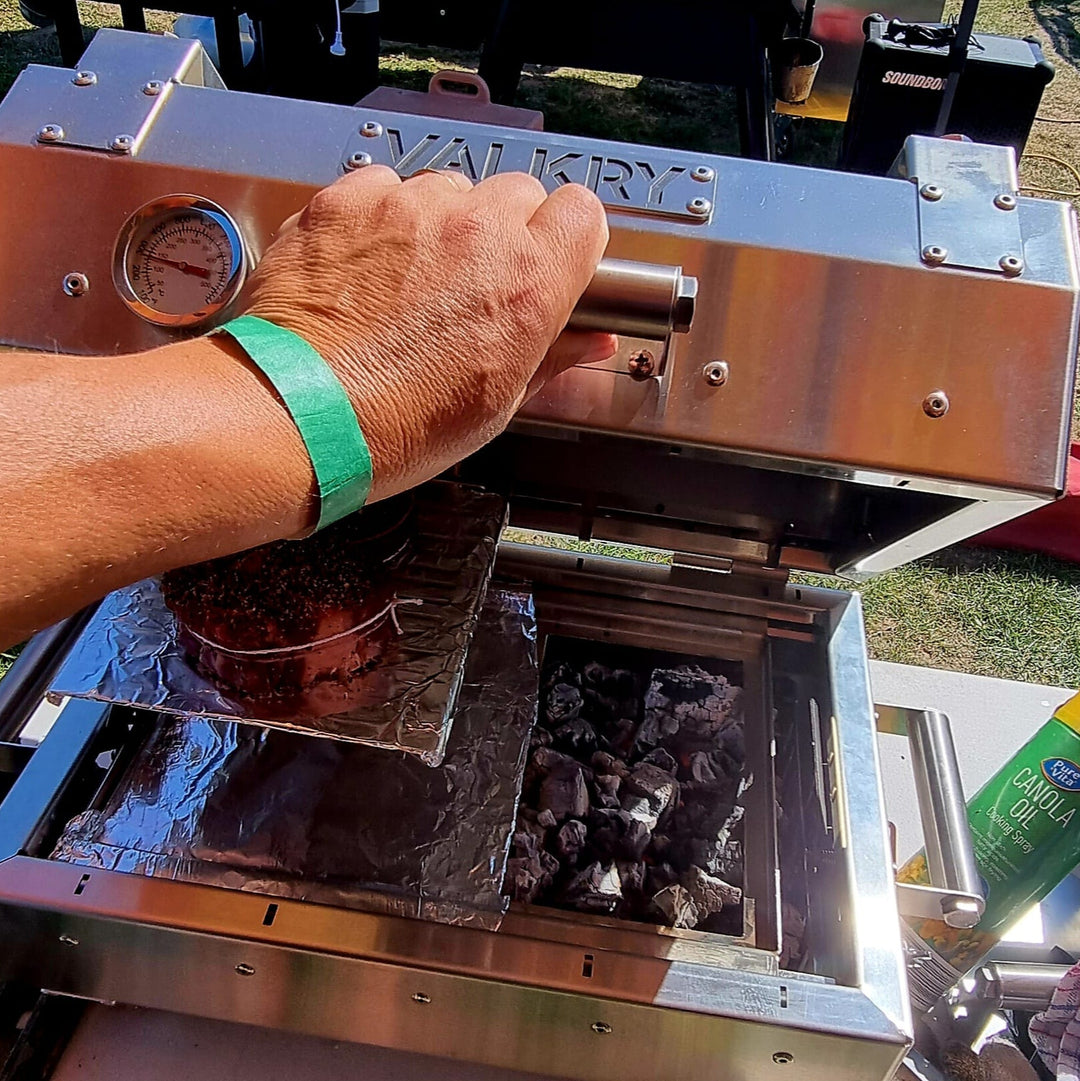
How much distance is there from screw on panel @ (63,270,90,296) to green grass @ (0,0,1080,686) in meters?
1.71

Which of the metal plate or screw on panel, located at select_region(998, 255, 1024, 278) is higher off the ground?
the metal plate

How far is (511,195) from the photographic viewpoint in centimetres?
72

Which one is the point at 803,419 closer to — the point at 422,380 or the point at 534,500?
the point at 422,380

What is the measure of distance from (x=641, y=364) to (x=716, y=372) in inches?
2.5

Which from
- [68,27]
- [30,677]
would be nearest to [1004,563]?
[30,677]

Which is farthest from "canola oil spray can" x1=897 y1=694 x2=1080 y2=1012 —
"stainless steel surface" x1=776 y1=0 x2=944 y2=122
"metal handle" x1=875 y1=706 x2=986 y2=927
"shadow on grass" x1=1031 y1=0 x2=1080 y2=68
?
"shadow on grass" x1=1031 y1=0 x2=1080 y2=68

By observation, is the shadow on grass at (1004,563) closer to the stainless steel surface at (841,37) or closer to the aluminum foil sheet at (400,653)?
the stainless steel surface at (841,37)

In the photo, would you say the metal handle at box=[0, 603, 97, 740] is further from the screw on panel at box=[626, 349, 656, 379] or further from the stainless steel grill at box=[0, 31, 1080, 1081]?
the screw on panel at box=[626, 349, 656, 379]

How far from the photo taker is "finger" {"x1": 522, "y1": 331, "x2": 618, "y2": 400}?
0.76 m

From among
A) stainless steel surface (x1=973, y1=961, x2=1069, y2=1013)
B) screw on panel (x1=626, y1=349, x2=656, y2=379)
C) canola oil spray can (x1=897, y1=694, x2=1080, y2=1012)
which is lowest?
stainless steel surface (x1=973, y1=961, x2=1069, y2=1013)

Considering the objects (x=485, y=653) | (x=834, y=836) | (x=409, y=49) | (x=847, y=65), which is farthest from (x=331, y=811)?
(x=409, y=49)

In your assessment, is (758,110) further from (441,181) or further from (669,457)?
(441,181)

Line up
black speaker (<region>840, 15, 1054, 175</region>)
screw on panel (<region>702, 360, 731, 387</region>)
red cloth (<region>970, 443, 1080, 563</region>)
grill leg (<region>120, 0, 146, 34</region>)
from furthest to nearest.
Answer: grill leg (<region>120, 0, 146, 34</region>), black speaker (<region>840, 15, 1054, 175</region>), red cloth (<region>970, 443, 1080, 563</region>), screw on panel (<region>702, 360, 731, 387</region>)

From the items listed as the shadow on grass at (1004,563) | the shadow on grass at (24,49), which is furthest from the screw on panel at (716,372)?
the shadow on grass at (24,49)
